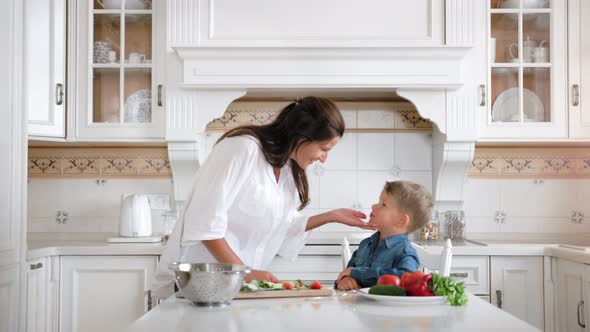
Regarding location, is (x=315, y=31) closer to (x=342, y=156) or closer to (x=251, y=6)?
(x=251, y=6)

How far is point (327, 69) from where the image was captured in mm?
3131

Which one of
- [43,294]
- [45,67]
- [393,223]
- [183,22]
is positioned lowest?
[43,294]

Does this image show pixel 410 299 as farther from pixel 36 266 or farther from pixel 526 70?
pixel 526 70

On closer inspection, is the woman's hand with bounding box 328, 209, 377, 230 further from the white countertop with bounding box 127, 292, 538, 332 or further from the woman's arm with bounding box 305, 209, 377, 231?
the white countertop with bounding box 127, 292, 538, 332

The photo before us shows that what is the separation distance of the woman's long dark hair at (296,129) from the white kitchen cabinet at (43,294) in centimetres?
132

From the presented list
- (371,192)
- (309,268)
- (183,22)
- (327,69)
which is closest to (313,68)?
(327,69)

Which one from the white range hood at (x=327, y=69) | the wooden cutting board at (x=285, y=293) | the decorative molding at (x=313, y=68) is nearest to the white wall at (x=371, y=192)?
the white range hood at (x=327, y=69)

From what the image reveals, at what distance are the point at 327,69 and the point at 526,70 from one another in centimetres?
95

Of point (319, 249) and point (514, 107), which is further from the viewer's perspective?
point (514, 107)

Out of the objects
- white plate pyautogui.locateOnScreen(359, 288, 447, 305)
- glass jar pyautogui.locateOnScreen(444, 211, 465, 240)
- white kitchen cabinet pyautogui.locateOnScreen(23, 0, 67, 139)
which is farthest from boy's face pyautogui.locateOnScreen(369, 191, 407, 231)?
white kitchen cabinet pyautogui.locateOnScreen(23, 0, 67, 139)

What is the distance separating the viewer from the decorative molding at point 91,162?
3.54 meters

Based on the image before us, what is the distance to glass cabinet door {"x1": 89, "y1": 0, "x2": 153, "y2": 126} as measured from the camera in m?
3.27

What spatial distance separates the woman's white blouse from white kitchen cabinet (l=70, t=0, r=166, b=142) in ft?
4.08

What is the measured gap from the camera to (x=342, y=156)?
3523mm
